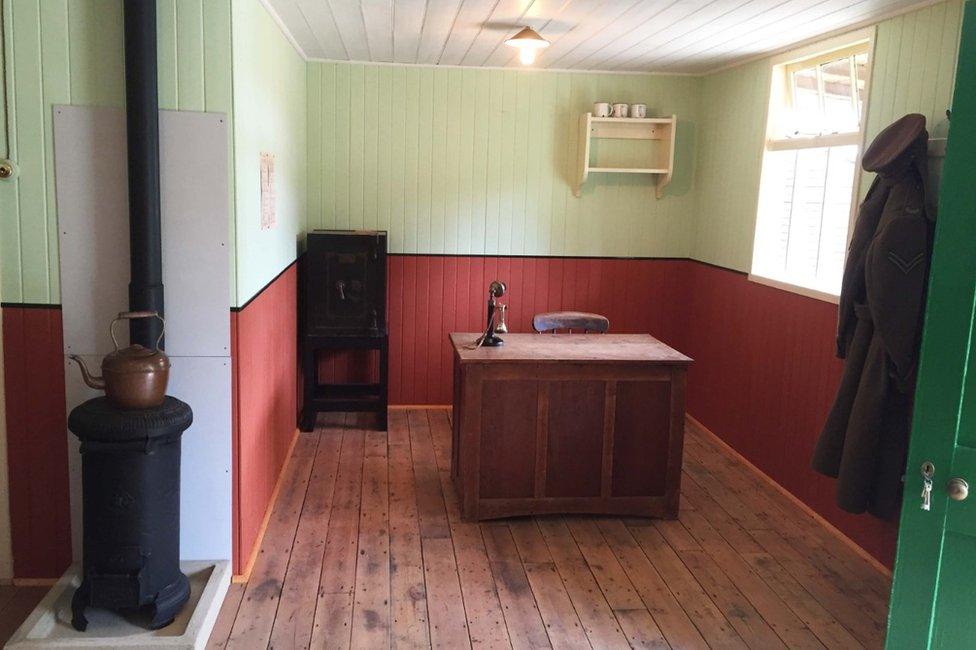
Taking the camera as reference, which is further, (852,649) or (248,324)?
(248,324)

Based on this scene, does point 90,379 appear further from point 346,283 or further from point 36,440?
point 346,283

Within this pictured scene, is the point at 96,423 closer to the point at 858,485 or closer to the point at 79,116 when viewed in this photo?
the point at 79,116

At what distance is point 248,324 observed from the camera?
3461mm

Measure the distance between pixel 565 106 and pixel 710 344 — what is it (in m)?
1.94

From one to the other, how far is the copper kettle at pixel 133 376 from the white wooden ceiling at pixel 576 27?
1844 millimetres

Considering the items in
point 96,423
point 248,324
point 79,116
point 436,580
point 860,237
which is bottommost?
point 436,580

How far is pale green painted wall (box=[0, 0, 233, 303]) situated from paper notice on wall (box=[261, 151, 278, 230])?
2.31ft

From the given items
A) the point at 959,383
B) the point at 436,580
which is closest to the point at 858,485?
the point at 959,383

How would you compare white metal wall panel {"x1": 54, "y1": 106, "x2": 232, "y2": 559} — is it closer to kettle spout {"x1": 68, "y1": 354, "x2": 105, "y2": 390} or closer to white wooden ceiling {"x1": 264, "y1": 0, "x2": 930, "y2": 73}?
kettle spout {"x1": 68, "y1": 354, "x2": 105, "y2": 390}

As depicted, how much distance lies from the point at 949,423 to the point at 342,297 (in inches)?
151

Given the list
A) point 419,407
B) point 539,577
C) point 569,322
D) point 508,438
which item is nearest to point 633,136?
point 569,322

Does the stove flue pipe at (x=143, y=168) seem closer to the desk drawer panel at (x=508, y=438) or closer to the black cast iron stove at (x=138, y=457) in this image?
the black cast iron stove at (x=138, y=457)

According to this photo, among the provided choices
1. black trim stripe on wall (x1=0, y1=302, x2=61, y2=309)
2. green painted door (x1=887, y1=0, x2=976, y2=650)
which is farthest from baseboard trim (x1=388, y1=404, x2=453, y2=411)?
green painted door (x1=887, y1=0, x2=976, y2=650)

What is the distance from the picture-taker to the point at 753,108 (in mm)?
5027
